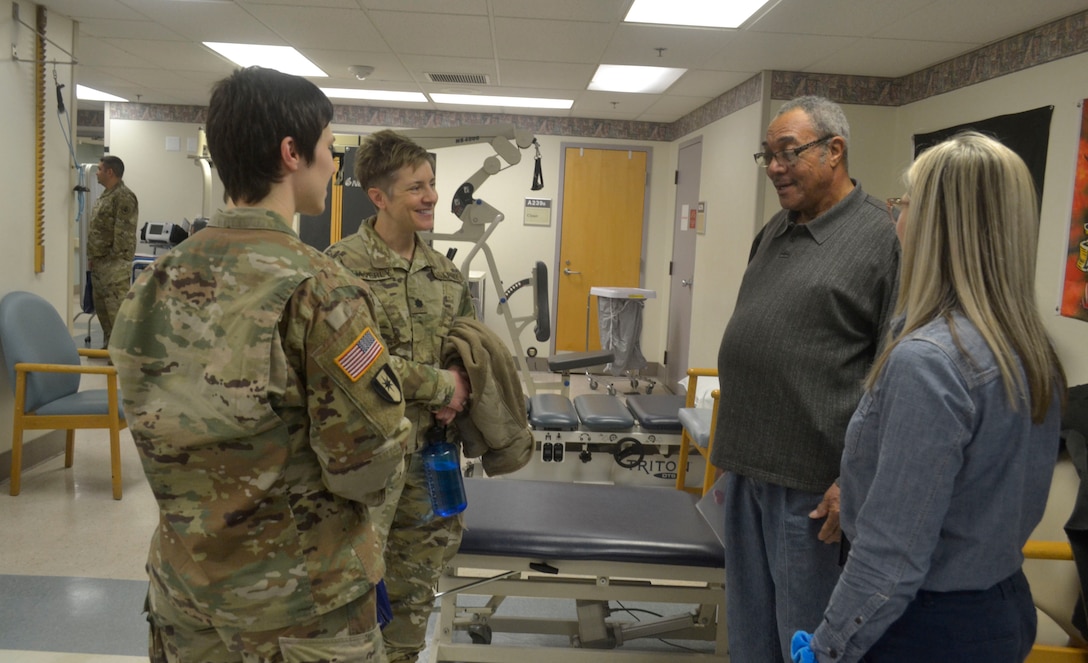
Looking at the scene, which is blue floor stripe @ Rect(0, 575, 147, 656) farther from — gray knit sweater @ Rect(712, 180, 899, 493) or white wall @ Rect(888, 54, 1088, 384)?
white wall @ Rect(888, 54, 1088, 384)

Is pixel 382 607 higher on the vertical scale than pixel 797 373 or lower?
lower

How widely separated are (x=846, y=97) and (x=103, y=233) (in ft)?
18.0

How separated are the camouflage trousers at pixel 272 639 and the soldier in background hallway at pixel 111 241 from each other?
18.3ft

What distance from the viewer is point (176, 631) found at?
1160 mm

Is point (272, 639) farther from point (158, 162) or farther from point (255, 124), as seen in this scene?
point (158, 162)

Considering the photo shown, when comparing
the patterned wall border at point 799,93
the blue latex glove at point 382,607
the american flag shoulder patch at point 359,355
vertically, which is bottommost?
the blue latex glove at point 382,607

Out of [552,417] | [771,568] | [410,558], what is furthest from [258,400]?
[552,417]

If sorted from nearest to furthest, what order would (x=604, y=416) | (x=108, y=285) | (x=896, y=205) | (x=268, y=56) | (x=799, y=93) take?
1. (x=896, y=205)
2. (x=604, y=416)
3. (x=799, y=93)
4. (x=268, y=56)
5. (x=108, y=285)

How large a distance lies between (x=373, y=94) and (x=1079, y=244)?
5.28 m

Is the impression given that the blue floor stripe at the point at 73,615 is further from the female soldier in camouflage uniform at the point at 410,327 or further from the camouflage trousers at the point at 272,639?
the camouflage trousers at the point at 272,639

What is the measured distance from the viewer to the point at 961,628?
3.66 ft

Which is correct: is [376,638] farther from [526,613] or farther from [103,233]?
[103,233]

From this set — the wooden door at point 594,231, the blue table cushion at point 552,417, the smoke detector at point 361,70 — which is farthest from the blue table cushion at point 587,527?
the wooden door at point 594,231

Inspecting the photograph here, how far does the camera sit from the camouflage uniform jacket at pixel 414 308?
5.84ft
